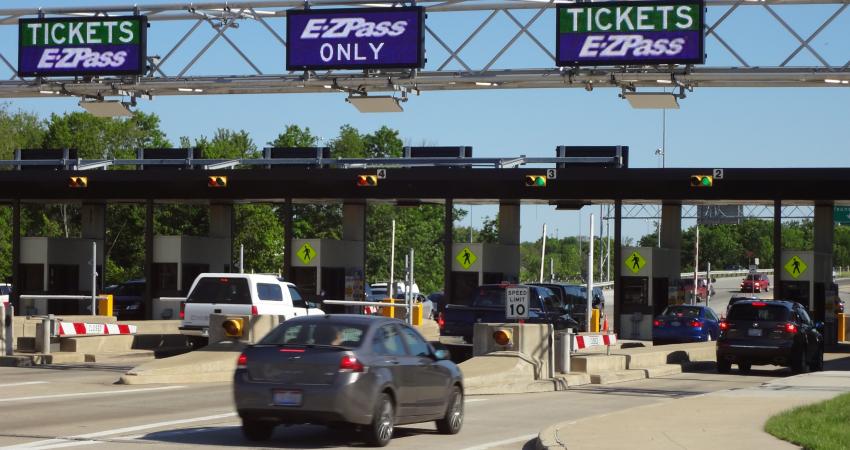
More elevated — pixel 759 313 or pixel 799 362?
pixel 759 313

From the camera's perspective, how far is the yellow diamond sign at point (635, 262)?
48.9 m

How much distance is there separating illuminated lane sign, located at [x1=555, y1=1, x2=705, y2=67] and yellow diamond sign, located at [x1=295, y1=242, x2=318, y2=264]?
22458 mm

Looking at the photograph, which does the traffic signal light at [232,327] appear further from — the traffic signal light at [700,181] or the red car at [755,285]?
the red car at [755,285]

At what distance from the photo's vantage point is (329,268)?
4900 cm

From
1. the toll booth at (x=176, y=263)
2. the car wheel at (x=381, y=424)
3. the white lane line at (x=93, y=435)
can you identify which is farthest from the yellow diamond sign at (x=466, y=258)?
the car wheel at (x=381, y=424)

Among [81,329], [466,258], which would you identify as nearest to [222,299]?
[81,329]

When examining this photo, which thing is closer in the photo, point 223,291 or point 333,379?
point 333,379

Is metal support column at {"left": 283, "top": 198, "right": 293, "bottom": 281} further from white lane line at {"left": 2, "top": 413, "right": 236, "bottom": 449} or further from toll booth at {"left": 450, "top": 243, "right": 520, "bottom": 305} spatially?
white lane line at {"left": 2, "top": 413, "right": 236, "bottom": 449}

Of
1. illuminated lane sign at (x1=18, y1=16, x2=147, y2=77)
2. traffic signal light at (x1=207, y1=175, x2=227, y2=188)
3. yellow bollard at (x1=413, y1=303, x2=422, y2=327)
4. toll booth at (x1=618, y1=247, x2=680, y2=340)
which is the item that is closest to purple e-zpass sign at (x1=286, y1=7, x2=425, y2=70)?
illuminated lane sign at (x1=18, y1=16, x2=147, y2=77)

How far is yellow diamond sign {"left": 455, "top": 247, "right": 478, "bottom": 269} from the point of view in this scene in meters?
47.5

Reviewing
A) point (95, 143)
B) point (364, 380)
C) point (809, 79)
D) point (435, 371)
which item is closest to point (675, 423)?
point (435, 371)

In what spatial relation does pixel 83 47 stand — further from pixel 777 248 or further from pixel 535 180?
pixel 777 248

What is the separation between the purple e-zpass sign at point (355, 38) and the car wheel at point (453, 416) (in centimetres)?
1161

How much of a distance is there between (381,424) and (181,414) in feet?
13.7
